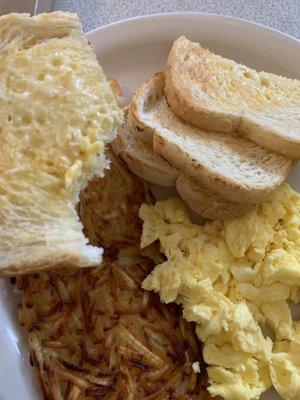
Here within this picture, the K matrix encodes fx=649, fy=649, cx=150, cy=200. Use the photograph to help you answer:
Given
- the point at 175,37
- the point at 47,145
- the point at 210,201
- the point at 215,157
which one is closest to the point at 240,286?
the point at 210,201

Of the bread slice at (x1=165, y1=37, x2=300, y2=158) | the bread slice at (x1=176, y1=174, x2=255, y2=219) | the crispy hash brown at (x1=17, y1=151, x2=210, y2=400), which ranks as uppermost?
the bread slice at (x1=165, y1=37, x2=300, y2=158)

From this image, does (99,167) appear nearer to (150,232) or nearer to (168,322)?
(150,232)

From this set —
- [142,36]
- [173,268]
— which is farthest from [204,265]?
[142,36]

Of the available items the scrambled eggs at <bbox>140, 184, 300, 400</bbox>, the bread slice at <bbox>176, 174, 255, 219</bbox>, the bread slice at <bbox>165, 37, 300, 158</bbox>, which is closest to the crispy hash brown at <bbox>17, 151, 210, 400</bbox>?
the scrambled eggs at <bbox>140, 184, 300, 400</bbox>

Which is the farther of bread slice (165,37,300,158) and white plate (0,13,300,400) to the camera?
white plate (0,13,300,400)

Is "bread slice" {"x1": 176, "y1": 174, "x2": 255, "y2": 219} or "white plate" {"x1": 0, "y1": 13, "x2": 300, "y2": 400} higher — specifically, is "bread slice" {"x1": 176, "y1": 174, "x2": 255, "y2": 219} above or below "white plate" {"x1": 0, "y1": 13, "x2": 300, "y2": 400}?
below

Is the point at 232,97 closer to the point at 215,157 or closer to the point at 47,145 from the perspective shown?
the point at 215,157

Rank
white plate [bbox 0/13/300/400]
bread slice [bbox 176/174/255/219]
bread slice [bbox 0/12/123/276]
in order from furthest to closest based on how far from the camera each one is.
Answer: white plate [bbox 0/13/300/400] → bread slice [bbox 176/174/255/219] → bread slice [bbox 0/12/123/276]

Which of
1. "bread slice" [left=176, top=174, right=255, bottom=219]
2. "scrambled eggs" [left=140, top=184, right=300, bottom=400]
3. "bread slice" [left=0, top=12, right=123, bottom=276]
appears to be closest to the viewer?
"bread slice" [left=0, top=12, right=123, bottom=276]

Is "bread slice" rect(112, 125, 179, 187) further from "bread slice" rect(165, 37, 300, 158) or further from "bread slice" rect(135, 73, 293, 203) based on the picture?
"bread slice" rect(165, 37, 300, 158)
